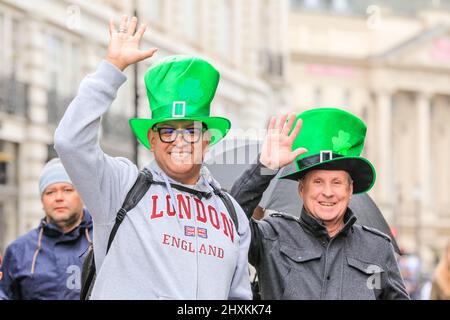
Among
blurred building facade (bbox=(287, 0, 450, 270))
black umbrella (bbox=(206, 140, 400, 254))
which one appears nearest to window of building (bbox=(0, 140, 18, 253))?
black umbrella (bbox=(206, 140, 400, 254))

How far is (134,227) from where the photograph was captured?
4.45 meters

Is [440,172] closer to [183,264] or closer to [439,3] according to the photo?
[439,3]

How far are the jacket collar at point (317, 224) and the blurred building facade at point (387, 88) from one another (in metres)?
70.4

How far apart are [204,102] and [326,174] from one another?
2.62 ft

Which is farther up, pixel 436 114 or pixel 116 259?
pixel 436 114

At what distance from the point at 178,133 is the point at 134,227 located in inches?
15.6

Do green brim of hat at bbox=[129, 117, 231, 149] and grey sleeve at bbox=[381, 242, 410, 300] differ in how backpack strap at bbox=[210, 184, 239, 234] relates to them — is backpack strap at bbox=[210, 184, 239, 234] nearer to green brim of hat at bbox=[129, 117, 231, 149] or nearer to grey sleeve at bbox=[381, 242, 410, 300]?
green brim of hat at bbox=[129, 117, 231, 149]

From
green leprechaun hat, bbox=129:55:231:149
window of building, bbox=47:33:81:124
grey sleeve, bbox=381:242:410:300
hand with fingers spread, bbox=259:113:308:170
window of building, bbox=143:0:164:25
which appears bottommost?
grey sleeve, bbox=381:242:410:300

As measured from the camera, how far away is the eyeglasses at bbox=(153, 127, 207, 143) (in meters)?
4.64

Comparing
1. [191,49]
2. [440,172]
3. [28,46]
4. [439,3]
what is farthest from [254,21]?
[439,3]

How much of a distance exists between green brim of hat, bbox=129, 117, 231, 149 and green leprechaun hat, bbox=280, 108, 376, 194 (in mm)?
585

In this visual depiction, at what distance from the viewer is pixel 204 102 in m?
4.70

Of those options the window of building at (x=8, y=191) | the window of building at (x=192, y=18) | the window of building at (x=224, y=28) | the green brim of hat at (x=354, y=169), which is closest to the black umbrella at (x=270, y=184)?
the green brim of hat at (x=354, y=169)

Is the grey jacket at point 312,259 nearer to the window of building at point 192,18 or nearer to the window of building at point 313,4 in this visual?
the window of building at point 192,18
